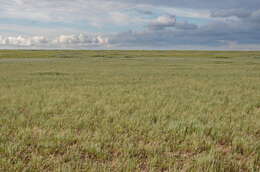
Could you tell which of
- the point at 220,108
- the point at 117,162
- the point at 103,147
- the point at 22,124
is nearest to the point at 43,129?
the point at 22,124

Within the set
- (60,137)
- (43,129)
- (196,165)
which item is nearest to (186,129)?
(196,165)

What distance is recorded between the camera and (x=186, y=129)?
6.46 m

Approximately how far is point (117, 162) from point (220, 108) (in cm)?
668

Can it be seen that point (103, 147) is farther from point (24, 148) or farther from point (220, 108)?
A: point (220, 108)

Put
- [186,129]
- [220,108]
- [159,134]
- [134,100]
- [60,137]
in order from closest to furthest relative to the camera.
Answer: [60,137]
[159,134]
[186,129]
[220,108]
[134,100]

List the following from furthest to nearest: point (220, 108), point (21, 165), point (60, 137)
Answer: point (220, 108) < point (60, 137) < point (21, 165)

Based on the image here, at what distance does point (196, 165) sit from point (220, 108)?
591 centimetres

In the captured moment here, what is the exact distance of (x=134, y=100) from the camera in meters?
11.2

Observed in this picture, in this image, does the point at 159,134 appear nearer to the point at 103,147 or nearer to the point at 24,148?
the point at 103,147

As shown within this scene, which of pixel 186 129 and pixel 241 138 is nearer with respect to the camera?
pixel 241 138

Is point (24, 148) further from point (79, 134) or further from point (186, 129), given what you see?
point (186, 129)

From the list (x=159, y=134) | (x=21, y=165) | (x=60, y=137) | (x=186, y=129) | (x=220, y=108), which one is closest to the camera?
(x=21, y=165)

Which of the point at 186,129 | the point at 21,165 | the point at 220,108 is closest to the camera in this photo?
the point at 21,165

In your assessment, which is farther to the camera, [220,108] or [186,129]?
[220,108]
